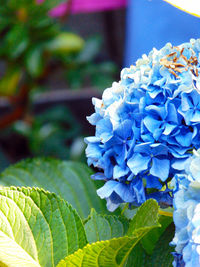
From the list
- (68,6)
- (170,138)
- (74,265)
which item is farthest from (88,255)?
(68,6)

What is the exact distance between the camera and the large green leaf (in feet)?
2.20

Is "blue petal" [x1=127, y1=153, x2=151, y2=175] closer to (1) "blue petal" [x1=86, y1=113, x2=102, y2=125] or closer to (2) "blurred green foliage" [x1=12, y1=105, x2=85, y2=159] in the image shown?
(1) "blue petal" [x1=86, y1=113, x2=102, y2=125]

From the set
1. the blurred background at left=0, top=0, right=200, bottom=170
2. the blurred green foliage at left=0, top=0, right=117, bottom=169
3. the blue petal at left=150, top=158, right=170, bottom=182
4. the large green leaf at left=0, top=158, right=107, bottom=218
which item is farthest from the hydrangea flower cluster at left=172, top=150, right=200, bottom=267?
the blurred green foliage at left=0, top=0, right=117, bottom=169

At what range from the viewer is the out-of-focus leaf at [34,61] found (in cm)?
136

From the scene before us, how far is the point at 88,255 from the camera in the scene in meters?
0.40

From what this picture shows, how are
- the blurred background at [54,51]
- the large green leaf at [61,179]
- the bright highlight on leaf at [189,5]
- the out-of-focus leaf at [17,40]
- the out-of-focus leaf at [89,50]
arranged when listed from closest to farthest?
1. the bright highlight on leaf at [189,5]
2. the large green leaf at [61,179]
3. the blurred background at [54,51]
4. the out-of-focus leaf at [17,40]
5. the out-of-focus leaf at [89,50]

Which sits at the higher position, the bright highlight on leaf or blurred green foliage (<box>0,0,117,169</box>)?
the bright highlight on leaf

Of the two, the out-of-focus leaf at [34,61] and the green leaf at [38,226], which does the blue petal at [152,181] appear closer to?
the green leaf at [38,226]

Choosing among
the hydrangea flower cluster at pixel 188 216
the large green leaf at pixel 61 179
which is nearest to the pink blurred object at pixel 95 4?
the large green leaf at pixel 61 179

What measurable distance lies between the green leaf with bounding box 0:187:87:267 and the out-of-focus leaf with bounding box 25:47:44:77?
951 millimetres

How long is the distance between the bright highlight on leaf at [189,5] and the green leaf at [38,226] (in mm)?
210

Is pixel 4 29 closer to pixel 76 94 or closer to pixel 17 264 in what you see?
pixel 76 94

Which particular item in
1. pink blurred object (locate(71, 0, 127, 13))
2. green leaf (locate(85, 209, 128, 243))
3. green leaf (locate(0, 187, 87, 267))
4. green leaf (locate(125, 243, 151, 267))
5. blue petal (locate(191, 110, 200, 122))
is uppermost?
pink blurred object (locate(71, 0, 127, 13))

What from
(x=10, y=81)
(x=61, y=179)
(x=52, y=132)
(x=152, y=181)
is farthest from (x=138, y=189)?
(x=52, y=132)
